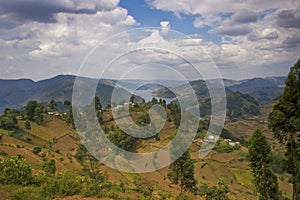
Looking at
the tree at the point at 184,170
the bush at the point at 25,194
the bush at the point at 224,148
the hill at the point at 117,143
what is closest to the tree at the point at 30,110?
the hill at the point at 117,143

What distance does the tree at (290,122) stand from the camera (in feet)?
50.5

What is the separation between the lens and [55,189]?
10945mm

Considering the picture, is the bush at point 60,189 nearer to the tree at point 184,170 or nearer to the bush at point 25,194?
the bush at point 25,194

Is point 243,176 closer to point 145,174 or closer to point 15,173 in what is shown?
point 145,174

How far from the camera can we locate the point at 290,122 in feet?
50.9

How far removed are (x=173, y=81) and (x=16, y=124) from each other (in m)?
A: 54.0

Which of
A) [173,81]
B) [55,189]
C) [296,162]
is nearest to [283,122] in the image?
[296,162]

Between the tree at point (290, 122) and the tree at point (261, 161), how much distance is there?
198 centimetres

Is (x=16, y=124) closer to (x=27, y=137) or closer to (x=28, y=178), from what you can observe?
(x=27, y=137)

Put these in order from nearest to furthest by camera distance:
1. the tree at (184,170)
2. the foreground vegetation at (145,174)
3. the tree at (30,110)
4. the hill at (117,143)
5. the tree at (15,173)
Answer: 1. the tree at (15,173)
2. the foreground vegetation at (145,174)
3. the tree at (184,170)
4. the hill at (117,143)
5. the tree at (30,110)

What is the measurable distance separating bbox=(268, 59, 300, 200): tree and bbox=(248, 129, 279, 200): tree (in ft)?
6.51

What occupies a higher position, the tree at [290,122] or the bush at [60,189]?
the tree at [290,122]

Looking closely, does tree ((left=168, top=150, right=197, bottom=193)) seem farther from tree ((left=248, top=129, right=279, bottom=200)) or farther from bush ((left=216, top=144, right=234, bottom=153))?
bush ((left=216, top=144, right=234, bottom=153))

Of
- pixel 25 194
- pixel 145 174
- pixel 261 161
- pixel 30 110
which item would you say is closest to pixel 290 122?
pixel 261 161
